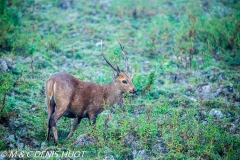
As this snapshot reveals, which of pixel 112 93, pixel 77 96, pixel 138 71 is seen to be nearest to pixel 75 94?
pixel 77 96

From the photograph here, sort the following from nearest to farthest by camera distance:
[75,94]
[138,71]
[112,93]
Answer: [75,94]
[112,93]
[138,71]

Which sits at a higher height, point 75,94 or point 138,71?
point 75,94

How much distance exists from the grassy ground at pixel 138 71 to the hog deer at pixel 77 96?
28cm

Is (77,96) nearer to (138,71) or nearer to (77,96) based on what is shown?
(77,96)

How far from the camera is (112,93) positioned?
8648 mm

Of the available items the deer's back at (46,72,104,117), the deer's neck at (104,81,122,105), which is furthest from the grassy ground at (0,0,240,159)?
the deer's back at (46,72,104,117)

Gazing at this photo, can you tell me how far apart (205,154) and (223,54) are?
5.70m

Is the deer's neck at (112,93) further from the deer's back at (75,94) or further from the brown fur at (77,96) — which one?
the deer's back at (75,94)

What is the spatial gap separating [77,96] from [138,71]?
11.0 feet

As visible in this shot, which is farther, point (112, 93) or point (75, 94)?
point (112, 93)

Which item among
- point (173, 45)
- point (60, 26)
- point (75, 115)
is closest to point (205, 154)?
point (75, 115)

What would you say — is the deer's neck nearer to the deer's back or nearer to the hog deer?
the hog deer

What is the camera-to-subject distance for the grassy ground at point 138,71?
6.96m

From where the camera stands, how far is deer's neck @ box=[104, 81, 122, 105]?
8523mm
